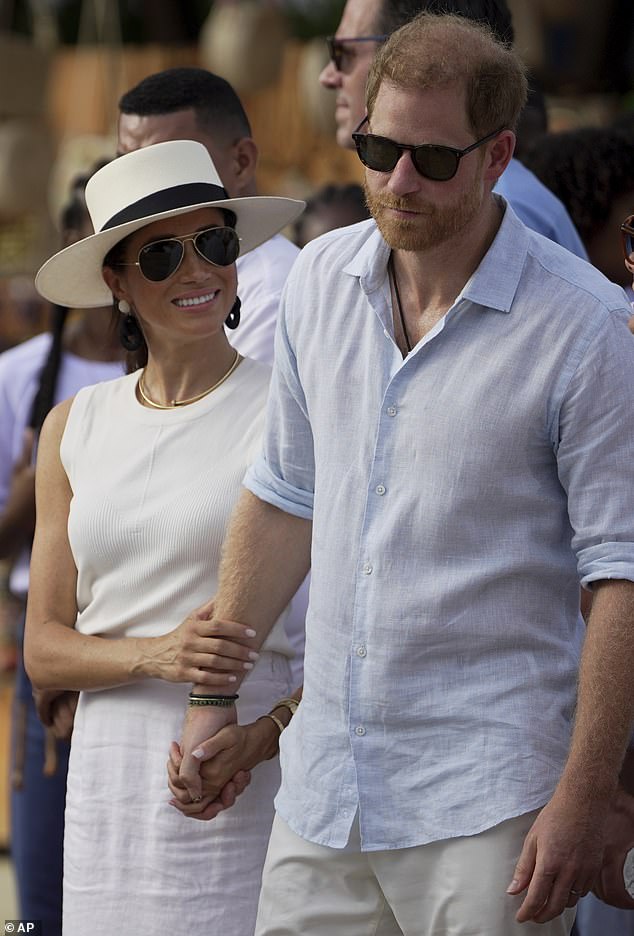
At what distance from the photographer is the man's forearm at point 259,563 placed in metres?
2.34

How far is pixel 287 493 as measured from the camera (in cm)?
234

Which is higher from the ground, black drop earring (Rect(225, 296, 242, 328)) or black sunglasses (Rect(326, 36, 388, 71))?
black sunglasses (Rect(326, 36, 388, 71))

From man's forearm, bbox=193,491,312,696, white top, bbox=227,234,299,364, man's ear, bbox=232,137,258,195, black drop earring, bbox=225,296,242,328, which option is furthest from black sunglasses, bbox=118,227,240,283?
man's ear, bbox=232,137,258,195

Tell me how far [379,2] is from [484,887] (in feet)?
6.40

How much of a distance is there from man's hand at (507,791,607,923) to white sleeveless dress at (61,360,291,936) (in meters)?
0.64

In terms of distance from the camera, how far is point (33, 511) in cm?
369

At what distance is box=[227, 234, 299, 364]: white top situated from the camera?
9.53ft

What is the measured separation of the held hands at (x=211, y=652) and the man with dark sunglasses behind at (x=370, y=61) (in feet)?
3.46

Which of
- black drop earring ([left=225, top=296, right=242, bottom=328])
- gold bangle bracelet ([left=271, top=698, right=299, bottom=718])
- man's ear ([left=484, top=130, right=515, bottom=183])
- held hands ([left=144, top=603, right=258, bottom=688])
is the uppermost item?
man's ear ([left=484, top=130, right=515, bottom=183])

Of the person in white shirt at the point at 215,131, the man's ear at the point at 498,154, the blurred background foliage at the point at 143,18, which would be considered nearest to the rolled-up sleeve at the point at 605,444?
the man's ear at the point at 498,154

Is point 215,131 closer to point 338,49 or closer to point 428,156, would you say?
point 338,49

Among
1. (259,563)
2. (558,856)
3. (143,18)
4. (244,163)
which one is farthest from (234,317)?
(143,18)

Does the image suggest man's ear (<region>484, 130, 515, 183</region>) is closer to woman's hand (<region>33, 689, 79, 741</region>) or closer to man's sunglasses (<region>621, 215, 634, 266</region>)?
man's sunglasses (<region>621, 215, 634, 266</region>)

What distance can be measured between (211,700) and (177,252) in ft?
2.46
